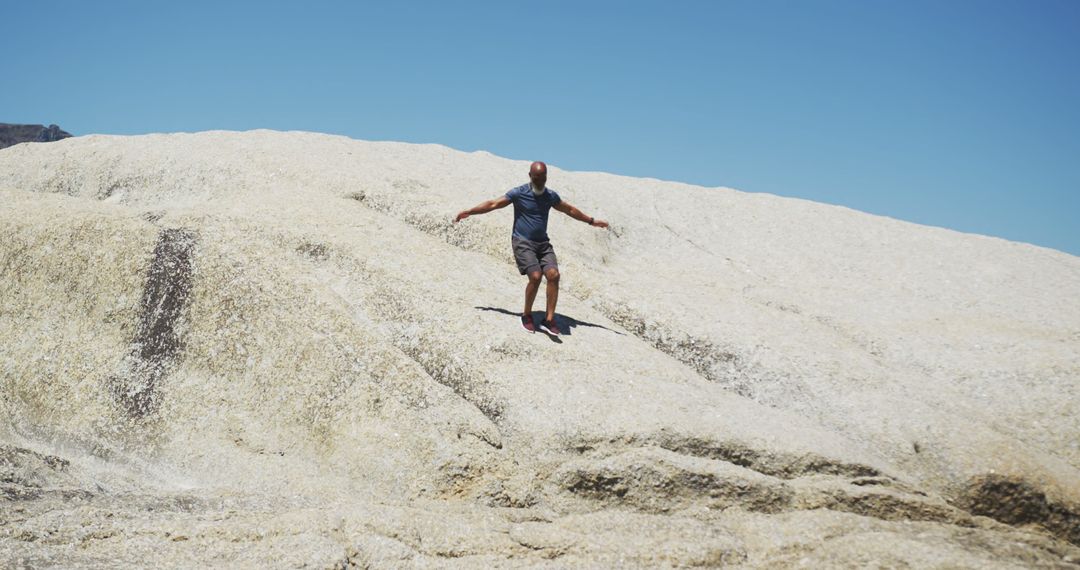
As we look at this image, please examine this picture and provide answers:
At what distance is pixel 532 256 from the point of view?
1129 centimetres

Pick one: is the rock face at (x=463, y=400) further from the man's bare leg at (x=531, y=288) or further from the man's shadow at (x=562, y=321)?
the man's bare leg at (x=531, y=288)

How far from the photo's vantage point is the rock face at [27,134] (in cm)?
4097

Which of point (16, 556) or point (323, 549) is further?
point (323, 549)

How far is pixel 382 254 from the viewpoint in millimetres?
13414

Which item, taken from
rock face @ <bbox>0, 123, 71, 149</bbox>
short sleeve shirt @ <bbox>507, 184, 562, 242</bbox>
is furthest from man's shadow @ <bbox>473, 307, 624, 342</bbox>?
rock face @ <bbox>0, 123, 71, 149</bbox>

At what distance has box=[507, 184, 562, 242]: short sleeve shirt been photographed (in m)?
11.3

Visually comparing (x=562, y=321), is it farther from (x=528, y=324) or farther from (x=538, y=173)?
(x=538, y=173)

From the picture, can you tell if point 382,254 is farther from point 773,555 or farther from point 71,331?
point 773,555

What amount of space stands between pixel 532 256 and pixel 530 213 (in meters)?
0.66

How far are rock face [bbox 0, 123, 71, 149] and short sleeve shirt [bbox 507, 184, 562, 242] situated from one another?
39.1 m

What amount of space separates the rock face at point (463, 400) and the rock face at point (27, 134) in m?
28.6

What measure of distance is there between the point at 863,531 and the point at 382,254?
28.7 ft

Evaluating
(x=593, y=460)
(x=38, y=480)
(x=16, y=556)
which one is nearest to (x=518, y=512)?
(x=593, y=460)

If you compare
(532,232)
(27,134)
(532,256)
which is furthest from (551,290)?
(27,134)
